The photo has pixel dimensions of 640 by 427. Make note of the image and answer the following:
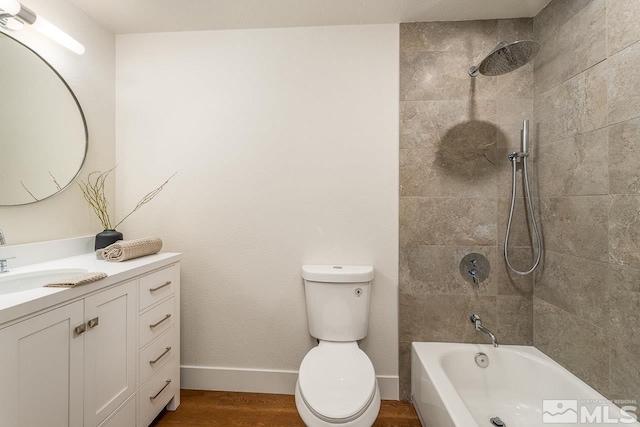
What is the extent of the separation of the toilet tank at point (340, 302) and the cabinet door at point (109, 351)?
34.2 inches

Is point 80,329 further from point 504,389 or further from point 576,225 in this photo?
point 576,225

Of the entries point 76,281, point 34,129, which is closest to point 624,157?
point 76,281

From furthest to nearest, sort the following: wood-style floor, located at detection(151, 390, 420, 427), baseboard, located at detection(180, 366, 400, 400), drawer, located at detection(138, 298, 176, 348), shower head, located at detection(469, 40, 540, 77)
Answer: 1. baseboard, located at detection(180, 366, 400, 400)
2. wood-style floor, located at detection(151, 390, 420, 427)
3. drawer, located at detection(138, 298, 176, 348)
4. shower head, located at detection(469, 40, 540, 77)

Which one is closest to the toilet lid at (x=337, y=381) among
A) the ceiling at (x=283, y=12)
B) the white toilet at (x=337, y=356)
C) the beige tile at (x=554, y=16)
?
the white toilet at (x=337, y=356)

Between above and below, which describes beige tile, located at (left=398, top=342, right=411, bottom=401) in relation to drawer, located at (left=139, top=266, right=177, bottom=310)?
below

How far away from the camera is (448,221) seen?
→ 176 centimetres

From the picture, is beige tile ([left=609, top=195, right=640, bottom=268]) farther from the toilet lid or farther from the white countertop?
the white countertop

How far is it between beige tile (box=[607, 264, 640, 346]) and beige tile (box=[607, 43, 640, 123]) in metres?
0.62

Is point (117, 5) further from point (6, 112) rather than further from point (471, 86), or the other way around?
point (471, 86)

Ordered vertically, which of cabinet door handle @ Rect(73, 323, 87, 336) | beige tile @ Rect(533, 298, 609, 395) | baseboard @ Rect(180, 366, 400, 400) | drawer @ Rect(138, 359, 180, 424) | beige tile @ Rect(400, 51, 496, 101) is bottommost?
baseboard @ Rect(180, 366, 400, 400)

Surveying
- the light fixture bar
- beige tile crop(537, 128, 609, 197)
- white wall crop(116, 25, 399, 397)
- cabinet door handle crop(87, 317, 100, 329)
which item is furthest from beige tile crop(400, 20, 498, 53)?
cabinet door handle crop(87, 317, 100, 329)

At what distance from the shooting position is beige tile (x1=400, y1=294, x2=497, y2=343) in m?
1.76

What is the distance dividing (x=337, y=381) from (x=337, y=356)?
185 mm

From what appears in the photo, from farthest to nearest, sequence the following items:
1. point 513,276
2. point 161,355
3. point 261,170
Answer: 1. point 261,170
2. point 513,276
3. point 161,355
